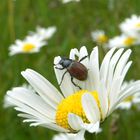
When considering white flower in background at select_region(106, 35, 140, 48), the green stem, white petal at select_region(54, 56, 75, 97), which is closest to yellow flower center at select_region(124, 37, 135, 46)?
white flower in background at select_region(106, 35, 140, 48)

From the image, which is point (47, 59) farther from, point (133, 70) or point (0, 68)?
point (133, 70)

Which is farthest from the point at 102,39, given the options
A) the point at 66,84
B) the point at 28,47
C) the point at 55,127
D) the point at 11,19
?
the point at 55,127

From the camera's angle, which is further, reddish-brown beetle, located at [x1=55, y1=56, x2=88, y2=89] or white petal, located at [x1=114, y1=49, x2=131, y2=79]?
reddish-brown beetle, located at [x1=55, y1=56, x2=88, y2=89]

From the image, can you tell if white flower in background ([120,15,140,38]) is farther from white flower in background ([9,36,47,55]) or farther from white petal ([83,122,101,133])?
white petal ([83,122,101,133])

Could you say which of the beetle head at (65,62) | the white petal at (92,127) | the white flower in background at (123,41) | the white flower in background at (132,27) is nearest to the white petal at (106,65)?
the beetle head at (65,62)

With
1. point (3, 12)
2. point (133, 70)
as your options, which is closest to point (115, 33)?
point (133, 70)

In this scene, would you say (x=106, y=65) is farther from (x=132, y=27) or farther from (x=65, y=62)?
(x=132, y=27)

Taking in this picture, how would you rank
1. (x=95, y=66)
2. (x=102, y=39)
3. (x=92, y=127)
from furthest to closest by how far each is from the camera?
(x=102, y=39) < (x=95, y=66) < (x=92, y=127)

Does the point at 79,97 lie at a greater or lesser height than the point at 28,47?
lesser
